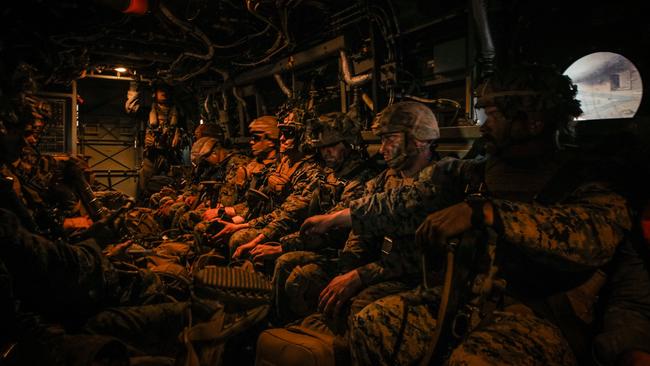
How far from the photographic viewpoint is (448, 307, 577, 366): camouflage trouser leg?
72.9 inches

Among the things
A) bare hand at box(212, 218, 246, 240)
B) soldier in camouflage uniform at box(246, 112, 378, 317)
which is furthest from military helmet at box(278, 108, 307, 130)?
bare hand at box(212, 218, 246, 240)

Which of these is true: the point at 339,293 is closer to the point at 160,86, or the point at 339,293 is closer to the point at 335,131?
the point at 335,131

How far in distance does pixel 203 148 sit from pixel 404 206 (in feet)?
23.9

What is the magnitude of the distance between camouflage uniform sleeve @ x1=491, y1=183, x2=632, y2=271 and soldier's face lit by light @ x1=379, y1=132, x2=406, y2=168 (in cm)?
191

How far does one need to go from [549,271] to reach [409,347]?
875 millimetres

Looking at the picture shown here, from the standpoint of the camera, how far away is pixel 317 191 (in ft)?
15.9

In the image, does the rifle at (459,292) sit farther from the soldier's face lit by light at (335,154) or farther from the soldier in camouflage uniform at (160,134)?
the soldier in camouflage uniform at (160,134)

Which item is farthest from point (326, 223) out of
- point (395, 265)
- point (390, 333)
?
point (390, 333)

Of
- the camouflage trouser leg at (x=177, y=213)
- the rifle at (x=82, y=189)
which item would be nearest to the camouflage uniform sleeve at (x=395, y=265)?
the camouflage trouser leg at (x=177, y=213)

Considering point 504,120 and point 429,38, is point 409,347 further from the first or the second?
point 429,38

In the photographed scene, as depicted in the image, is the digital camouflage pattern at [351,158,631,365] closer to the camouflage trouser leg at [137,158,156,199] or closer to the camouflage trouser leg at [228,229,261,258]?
the camouflage trouser leg at [228,229,261,258]

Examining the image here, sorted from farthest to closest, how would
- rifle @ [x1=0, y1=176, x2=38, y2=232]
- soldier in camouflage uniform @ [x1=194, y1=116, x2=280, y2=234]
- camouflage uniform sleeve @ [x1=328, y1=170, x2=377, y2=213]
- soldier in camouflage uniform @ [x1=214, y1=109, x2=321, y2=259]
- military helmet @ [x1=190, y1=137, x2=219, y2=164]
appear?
1. military helmet @ [x1=190, y1=137, x2=219, y2=164]
2. soldier in camouflage uniform @ [x1=194, y1=116, x2=280, y2=234]
3. soldier in camouflage uniform @ [x1=214, y1=109, x2=321, y2=259]
4. camouflage uniform sleeve @ [x1=328, y1=170, x2=377, y2=213]
5. rifle @ [x1=0, y1=176, x2=38, y2=232]

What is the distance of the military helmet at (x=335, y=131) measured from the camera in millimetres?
4988

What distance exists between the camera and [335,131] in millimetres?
5020
